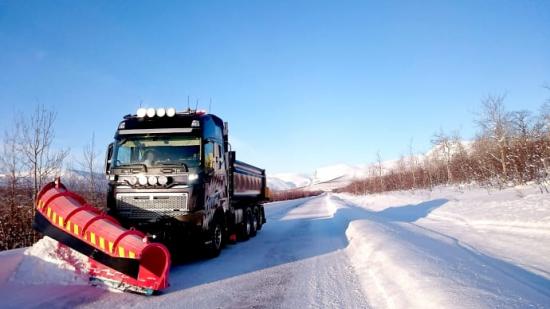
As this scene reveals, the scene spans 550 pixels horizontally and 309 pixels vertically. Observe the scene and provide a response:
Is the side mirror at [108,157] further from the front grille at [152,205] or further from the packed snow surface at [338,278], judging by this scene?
the packed snow surface at [338,278]

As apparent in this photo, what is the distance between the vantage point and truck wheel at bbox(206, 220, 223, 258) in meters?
8.20

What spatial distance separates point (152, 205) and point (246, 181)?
562 cm

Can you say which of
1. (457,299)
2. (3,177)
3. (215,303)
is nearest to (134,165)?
(215,303)

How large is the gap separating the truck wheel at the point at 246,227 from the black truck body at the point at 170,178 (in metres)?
2.62

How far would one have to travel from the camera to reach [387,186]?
73062 millimetres

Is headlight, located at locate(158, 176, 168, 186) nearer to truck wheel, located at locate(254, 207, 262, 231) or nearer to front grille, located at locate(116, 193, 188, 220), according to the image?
front grille, located at locate(116, 193, 188, 220)

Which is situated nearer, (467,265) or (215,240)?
(467,265)

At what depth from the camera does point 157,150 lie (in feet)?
26.7

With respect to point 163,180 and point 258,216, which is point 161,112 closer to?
point 163,180

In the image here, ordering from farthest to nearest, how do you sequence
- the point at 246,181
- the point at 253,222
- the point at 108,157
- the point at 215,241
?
the point at 253,222, the point at 246,181, the point at 215,241, the point at 108,157

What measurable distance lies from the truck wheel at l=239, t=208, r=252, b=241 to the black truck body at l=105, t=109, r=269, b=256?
2.62 metres

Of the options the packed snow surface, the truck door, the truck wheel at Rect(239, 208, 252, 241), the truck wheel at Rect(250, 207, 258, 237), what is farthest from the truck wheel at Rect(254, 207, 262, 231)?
the truck door

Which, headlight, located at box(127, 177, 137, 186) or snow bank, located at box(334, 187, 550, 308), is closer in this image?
snow bank, located at box(334, 187, 550, 308)

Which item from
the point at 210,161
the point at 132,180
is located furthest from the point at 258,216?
the point at 132,180
